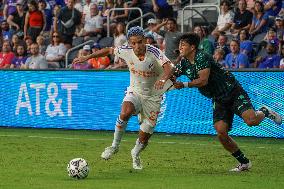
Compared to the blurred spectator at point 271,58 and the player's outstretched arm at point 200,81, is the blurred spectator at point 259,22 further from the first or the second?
the player's outstretched arm at point 200,81

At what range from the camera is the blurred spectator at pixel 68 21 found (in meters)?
25.6

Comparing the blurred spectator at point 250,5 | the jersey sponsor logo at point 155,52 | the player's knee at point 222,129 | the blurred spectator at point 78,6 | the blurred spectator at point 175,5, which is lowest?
the blurred spectator at point 78,6

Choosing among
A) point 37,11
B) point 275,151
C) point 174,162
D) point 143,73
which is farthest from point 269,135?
point 37,11

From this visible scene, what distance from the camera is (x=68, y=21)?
25.7 metres

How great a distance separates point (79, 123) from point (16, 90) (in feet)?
6.70

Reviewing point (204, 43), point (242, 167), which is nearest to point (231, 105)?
point (242, 167)

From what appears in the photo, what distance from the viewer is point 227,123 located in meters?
12.7

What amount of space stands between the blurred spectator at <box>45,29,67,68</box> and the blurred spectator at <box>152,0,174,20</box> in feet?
9.91

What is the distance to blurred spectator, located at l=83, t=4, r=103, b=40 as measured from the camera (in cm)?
2528

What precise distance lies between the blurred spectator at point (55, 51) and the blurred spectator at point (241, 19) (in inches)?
213

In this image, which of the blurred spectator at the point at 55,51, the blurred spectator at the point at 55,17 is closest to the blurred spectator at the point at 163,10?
the blurred spectator at the point at 55,51

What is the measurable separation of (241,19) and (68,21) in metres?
6.06

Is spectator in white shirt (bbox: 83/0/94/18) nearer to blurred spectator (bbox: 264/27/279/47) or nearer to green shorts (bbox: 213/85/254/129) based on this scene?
blurred spectator (bbox: 264/27/279/47)

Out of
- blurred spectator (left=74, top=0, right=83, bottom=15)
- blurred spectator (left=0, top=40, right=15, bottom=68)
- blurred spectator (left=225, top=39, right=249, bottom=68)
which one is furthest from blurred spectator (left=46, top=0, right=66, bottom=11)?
blurred spectator (left=225, top=39, right=249, bottom=68)
